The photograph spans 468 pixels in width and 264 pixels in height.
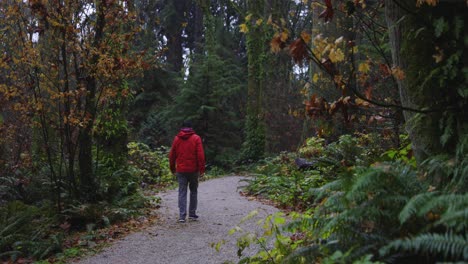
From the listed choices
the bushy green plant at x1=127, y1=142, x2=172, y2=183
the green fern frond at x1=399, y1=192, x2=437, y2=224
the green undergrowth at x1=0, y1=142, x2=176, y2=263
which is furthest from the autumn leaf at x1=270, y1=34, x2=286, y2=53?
the bushy green plant at x1=127, y1=142, x2=172, y2=183

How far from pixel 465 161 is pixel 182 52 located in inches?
1451

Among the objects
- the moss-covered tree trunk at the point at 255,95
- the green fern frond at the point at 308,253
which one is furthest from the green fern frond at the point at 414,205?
→ the moss-covered tree trunk at the point at 255,95

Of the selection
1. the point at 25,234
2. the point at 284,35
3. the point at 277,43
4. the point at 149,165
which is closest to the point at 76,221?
the point at 25,234

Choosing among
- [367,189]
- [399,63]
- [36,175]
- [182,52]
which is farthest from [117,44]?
[182,52]

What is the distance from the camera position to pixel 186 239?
7547 mm

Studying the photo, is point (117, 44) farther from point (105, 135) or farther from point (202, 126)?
point (202, 126)

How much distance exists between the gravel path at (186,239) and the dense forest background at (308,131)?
0.86 meters

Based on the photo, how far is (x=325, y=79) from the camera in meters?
13.1

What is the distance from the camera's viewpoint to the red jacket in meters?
9.02

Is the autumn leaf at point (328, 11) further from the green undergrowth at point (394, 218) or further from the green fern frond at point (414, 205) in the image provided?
the green fern frond at point (414, 205)

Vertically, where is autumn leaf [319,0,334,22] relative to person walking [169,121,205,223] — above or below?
above

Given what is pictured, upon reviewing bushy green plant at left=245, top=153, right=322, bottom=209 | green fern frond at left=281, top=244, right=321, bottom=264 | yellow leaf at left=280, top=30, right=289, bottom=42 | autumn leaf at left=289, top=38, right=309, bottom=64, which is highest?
yellow leaf at left=280, top=30, right=289, bottom=42

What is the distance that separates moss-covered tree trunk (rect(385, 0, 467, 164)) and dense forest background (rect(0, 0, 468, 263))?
13 mm

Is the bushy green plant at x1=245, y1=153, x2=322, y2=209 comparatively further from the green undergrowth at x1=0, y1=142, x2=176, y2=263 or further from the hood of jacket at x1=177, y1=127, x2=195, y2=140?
the green undergrowth at x1=0, y1=142, x2=176, y2=263
